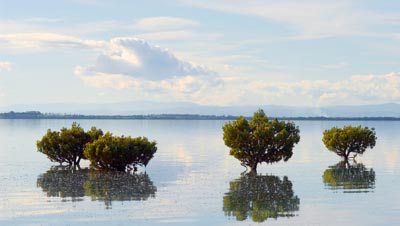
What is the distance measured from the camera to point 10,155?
101062mm

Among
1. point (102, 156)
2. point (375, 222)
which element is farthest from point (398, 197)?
point (102, 156)

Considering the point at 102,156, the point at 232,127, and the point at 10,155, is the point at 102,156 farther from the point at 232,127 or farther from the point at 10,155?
the point at 10,155

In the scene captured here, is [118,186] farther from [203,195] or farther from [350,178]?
[350,178]

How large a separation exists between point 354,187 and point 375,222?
18.8 meters

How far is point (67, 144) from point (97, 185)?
2228cm

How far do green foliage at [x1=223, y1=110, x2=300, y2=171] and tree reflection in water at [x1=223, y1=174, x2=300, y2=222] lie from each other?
8245mm

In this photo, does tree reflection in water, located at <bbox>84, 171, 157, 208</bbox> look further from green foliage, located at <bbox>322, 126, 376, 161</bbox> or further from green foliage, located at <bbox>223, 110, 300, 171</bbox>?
green foliage, located at <bbox>322, 126, 376, 161</bbox>

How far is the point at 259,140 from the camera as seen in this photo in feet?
244

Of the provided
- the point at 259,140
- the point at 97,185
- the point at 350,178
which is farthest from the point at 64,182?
the point at 350,178

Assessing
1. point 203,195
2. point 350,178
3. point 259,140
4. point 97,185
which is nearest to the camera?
point 203,195

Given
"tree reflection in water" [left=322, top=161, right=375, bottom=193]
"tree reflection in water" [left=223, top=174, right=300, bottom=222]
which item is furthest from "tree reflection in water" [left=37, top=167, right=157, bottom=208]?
"tree reflection in water" [left=322, top=161, right=375, bottom=193]

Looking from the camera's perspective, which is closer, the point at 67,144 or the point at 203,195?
the point at 203,195

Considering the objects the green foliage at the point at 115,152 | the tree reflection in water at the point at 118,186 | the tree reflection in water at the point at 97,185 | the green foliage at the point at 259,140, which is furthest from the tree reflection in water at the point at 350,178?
the green foliage at the point at 115,152

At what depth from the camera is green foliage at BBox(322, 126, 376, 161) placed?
9125 cm
